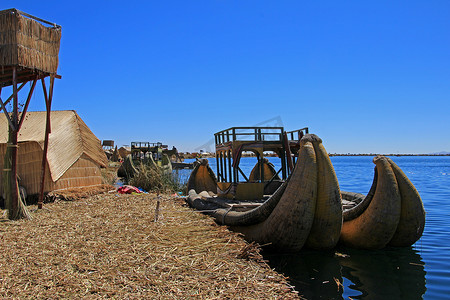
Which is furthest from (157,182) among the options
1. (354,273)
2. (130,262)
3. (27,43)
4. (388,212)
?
(130,262)

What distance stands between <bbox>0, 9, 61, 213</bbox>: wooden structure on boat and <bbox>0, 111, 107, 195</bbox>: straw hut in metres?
3.52

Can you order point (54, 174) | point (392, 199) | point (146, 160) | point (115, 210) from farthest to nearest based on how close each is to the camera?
point (146, 160), point (54, 174), point (115, 210), point (392, 199)

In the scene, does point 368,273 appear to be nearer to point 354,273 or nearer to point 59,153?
point 354,273

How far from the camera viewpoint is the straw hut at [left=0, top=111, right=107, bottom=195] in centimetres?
1230

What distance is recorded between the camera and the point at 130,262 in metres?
4.99

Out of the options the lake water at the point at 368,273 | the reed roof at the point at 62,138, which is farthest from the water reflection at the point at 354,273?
the reed roof at the point at 62,138

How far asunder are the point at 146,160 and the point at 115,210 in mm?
19779

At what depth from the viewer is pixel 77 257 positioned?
5211 millimetres

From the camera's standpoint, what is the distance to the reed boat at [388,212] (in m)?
7.10

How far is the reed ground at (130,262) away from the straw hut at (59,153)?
14.9 feet

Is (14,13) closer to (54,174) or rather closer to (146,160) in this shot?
(54,174)

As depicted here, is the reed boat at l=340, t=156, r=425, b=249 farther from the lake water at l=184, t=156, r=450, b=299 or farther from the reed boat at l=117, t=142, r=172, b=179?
the reed boat at l=117, t=142, r=172, b=179

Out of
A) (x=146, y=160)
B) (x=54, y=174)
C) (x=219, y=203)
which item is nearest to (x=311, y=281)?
(x=219, y=203)

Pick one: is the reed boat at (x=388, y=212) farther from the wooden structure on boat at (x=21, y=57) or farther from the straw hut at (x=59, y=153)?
the straw hut at (x=59, y=153)
